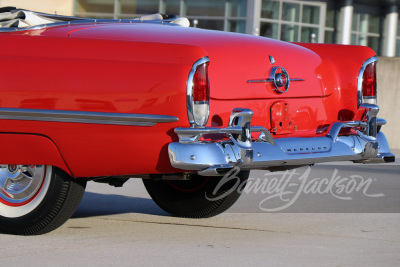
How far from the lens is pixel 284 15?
25.8 metres

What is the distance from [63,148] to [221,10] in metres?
19.5

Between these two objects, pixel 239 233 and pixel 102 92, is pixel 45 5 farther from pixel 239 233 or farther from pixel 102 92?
pixel 102 92

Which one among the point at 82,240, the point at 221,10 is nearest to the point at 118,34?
the point at 82,240

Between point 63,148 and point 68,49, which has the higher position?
point 68,49

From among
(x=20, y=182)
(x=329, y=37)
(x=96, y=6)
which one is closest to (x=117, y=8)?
(x=96, y=6)

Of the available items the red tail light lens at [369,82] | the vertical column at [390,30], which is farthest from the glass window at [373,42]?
the red tail light lens at [369,82]

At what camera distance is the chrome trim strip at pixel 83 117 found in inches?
193

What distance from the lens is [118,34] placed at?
17.7 ft

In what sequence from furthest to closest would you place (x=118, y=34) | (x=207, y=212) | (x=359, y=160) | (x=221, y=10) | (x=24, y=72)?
(x=221, y=10) < (x=207, y=212) < (x=359, y=160) < (x=118, y=34) < (x=24, y=72)

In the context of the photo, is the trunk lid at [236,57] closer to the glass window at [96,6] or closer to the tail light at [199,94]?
the tail light at [199,94]

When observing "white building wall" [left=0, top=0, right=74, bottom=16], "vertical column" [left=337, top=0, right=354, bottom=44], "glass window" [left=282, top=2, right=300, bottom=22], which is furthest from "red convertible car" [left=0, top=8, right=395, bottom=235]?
"vertical column" [left=337, top=0, right=354, bottom=44]

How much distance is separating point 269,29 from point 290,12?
1.51 m

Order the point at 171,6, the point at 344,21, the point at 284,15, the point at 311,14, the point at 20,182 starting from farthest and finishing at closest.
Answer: the point at 344,21
the point at 311,14
the point at 284,15
the point at 171,6
the point at 20,182

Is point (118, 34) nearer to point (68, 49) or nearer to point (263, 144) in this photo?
point (68, 49)
